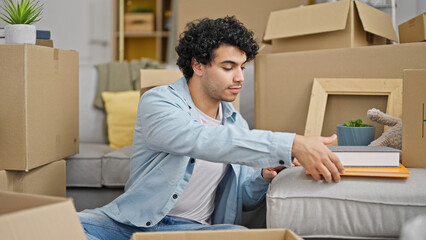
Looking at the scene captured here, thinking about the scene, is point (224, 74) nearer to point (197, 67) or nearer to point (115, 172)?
point (197, 67)

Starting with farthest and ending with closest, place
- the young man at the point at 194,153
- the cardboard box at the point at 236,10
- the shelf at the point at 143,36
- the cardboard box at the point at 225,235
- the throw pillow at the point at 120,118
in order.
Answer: the shelf at the point at 143,36, the cardboard box at the point at 236,10, the throw pillow at the point at 120,118, the young man at the point at 194,153, the cardboard box at the point at 225,235

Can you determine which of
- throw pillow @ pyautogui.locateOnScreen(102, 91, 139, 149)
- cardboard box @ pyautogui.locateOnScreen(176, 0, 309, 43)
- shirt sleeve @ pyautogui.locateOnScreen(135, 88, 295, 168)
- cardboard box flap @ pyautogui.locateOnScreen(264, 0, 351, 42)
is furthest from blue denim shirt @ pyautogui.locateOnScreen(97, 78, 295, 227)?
cardboard box @ pyautogui.locateOnScreen(176, 0, 309, 43)

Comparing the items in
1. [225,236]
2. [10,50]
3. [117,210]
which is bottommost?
[117,210]

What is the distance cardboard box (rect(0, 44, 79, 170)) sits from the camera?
Result: 1.66 metres

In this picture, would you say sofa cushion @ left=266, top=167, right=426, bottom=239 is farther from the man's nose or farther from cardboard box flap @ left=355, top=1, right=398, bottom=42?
cardboard box flap @ left=355, top=1, right=398, bottom=42

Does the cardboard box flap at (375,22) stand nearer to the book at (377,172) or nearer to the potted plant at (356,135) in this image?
the potted plant at (356,135)

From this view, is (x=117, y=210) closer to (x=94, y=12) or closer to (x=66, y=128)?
(x=66, y=128)

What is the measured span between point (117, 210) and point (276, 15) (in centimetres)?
106

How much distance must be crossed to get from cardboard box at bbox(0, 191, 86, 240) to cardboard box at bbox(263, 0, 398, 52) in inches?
52.0

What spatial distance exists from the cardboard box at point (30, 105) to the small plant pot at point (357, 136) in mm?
1044

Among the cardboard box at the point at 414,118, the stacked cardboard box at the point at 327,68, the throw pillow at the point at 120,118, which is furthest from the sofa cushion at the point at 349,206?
the throw pillow at the point at 120,118

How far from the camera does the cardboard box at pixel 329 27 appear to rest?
6.12ft

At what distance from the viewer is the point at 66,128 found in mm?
2016

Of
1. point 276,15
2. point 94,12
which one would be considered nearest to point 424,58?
point 276,15
